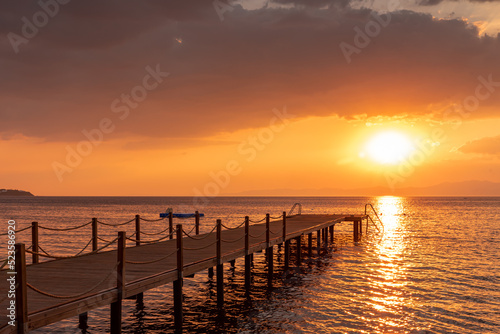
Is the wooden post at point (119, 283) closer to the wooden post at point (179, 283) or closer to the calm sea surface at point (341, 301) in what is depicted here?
the wooden post at point (179, 283)

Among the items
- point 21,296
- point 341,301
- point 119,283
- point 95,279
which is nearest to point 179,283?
point 95,279

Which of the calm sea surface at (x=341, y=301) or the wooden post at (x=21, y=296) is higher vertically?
the wooden post at (x=21, y=296)

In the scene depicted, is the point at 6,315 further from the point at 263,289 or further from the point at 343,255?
the point at 343,255

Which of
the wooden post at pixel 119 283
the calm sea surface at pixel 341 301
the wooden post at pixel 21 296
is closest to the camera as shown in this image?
the wooden post at pixel 21 296

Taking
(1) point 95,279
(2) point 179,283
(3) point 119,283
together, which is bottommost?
(2) point 179,283

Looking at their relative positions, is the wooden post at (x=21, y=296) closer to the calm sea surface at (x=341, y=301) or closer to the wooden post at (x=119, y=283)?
the calm sea surface at (x=341, y=301)

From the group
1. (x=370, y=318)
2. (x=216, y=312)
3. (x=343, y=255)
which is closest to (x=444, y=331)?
(x=370, y=318)

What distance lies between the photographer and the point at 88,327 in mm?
17000

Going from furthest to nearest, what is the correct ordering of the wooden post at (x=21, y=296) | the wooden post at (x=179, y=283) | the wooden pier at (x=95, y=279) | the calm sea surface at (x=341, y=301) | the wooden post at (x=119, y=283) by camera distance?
the calm sea surface at (x=341, y=301) → the wooden post at (x=179, y=283) → the wooden post at (x=119, y=283) → the wooden pier at (x=95, y=279) → the wooden post at (x=21, y=296)

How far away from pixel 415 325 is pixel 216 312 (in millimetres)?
7879

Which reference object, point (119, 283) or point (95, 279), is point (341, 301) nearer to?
point (95, 279)

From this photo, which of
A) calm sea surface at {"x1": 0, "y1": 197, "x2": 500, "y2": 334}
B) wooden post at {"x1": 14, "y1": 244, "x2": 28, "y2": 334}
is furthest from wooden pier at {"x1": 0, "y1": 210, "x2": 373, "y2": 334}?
calm sea surface at {"x1": 0, "y1": 197, "x2": 500, "y2": 334}

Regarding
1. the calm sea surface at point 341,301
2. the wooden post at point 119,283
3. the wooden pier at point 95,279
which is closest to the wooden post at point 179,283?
the wooden pier at point 95,279

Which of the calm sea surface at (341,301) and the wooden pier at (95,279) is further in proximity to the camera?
the calm sea surface at (341,301)
